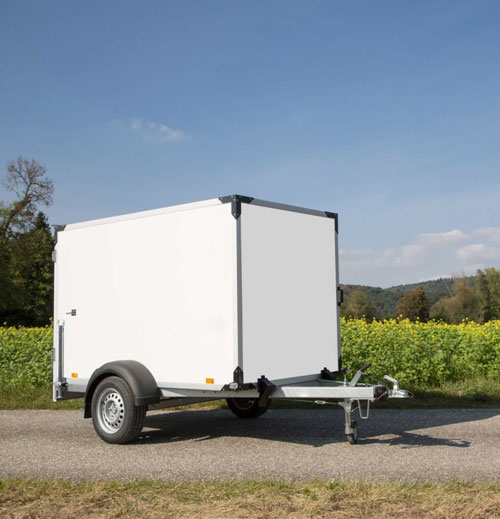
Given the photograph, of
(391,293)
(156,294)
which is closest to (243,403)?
(156,294)

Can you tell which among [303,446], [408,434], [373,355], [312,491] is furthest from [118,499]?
[373,355]

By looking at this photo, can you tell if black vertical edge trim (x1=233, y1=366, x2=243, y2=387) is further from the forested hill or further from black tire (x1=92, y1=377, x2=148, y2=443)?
the forested hill

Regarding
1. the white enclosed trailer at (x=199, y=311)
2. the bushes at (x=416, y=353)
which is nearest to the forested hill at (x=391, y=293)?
the bushes at (x=416, y=353)

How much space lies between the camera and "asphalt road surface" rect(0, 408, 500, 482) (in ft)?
21.7

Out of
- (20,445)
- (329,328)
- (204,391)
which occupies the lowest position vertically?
(20,445)

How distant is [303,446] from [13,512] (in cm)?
375

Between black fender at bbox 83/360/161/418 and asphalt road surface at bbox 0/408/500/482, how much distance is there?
647 millimetres

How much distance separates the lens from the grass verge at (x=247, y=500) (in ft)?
16.9

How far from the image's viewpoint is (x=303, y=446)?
26.1 feet

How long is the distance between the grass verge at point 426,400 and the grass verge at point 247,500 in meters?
5.20

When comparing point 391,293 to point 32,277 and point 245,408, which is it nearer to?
point 32,277

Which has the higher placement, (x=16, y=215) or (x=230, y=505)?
(x=16, y=215)

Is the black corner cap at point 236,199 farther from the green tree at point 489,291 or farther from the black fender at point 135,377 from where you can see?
the green tree at point 489,291

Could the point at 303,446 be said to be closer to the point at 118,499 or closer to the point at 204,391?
the point at 204,391
